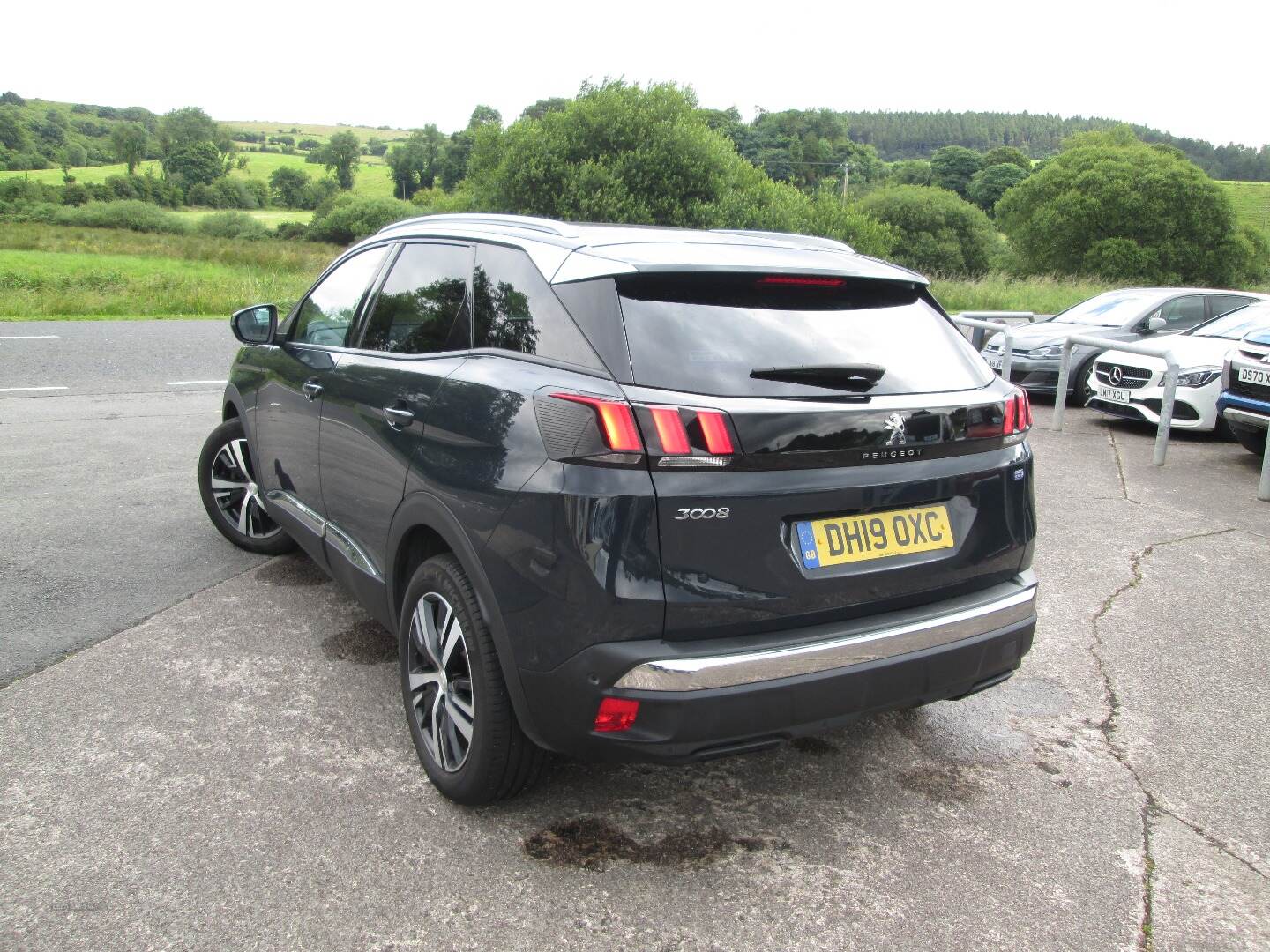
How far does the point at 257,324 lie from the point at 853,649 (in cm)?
347

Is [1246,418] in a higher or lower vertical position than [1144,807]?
higher

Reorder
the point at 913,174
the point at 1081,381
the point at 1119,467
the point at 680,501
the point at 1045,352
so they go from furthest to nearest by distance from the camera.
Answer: the point at 913,174 → the point at 1045,352 → the point at 1081,381 → the point at 1119,467 → the point at 680,501

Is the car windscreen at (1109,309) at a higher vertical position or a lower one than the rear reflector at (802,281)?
lower

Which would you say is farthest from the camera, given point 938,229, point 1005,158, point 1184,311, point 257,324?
point 1005,158

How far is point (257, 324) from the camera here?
4.78 meters

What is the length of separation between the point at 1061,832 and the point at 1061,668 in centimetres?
139

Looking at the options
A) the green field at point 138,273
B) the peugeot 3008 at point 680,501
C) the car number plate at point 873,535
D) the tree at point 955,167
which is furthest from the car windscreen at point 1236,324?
the tree at point 955,167

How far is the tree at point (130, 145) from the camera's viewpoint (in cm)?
8969

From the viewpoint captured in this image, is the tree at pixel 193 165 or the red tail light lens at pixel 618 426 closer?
the red tail light lens at pixel 618 426

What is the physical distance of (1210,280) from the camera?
56.1 meters

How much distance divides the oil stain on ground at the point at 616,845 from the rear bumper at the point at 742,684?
39 cm

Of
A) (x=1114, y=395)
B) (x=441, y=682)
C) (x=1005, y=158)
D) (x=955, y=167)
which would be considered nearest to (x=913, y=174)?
(x=955, y=167)

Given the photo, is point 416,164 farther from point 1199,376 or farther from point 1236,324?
point 1199,376

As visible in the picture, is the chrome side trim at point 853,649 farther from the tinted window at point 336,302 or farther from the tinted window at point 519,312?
the tinted window at point 336,302
